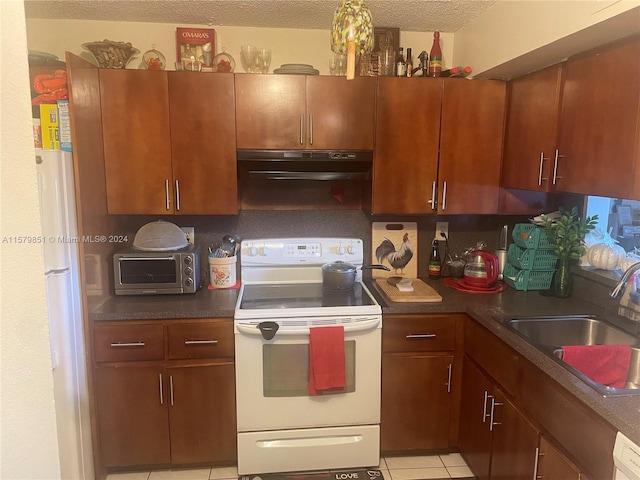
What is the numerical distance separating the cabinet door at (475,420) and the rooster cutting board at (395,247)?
0.71m

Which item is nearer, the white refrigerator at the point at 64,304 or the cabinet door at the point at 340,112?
the white refrigerator at the point at 64,304

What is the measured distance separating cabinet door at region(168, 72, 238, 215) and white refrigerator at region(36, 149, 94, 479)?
0.55 metres

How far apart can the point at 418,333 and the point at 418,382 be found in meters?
0.26

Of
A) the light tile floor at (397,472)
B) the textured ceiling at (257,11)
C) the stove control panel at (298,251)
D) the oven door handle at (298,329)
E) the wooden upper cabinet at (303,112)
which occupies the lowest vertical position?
the light tile floor at (397,472)

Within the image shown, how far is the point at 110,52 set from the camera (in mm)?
2273

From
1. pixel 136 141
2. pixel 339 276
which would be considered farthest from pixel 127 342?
pixel 339 276

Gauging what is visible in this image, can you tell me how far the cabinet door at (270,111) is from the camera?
230 cm

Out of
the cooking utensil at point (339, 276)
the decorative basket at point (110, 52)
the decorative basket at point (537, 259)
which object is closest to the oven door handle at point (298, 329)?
the cooking utensil at point (339, 276)

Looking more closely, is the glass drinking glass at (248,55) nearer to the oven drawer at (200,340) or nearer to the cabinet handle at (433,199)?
the cabinet handle at (433,199)

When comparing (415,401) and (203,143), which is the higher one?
(203,143)

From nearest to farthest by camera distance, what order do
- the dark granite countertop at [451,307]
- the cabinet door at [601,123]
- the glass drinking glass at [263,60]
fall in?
1. the cabinet door at [601,123]
2. the dark granite countertop at [451,307]
3. the glass drinking glass at [263,60]

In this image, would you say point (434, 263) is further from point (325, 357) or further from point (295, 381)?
point (295, 381)

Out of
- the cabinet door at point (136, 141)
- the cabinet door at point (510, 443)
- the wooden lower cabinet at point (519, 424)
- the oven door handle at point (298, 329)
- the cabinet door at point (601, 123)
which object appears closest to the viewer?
the wooden lower cabinet at point (519, 424)

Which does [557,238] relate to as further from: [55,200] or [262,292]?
[55,200]
